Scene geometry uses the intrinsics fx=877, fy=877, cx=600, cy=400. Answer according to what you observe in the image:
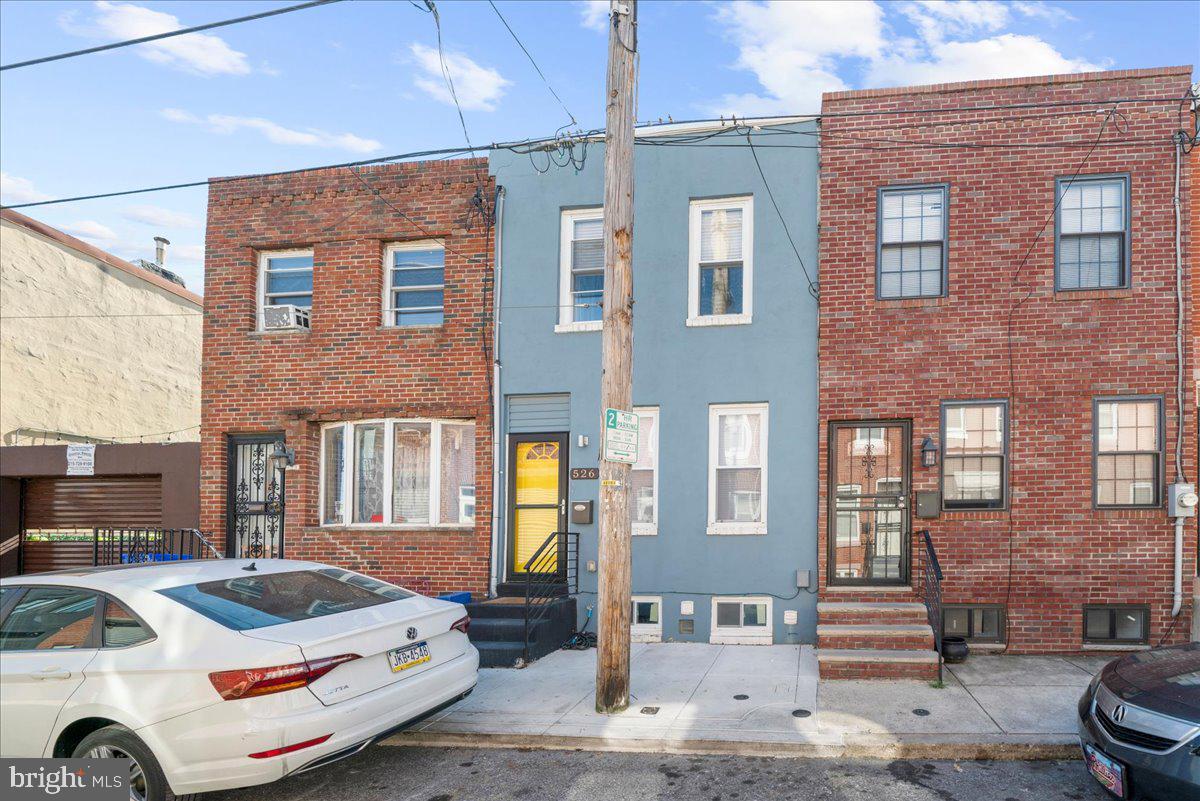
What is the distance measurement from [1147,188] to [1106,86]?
1.20 metres

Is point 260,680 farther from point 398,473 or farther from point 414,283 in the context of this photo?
point 414,283

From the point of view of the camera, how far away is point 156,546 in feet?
38.8

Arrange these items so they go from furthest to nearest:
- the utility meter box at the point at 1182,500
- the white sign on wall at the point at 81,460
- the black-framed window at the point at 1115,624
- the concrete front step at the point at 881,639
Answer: the white sign on wall at the point at 81,460
the black-framed window at the point at 1115,624
the utility meter box at the point at 1182,500
the concrete front step at the point at 881,639

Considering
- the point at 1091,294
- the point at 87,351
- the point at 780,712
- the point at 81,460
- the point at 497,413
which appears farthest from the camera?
the point at 87,351

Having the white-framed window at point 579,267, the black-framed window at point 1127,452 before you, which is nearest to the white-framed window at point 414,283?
the white-framed window at point 579,267

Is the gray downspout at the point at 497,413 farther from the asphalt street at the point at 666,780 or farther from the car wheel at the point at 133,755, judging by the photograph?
the car wheel at the point at 133,755

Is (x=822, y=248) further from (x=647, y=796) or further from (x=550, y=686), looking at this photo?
(x=647, y=796)

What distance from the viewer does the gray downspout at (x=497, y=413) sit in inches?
426

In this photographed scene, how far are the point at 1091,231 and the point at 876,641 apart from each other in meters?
5.13

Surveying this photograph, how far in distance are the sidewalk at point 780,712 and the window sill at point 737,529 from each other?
1.61 metres

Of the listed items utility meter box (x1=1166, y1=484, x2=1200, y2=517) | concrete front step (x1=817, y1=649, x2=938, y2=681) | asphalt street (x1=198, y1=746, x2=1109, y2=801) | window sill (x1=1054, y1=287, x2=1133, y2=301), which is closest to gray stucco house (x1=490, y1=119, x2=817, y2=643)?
concrete front step (x1=817, y1=649, x2=938, y2=681)

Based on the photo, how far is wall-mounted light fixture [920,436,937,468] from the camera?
375 inches

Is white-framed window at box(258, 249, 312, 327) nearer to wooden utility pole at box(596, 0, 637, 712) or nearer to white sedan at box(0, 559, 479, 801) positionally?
wooden utility pole at box(596, 0, 637, 712)

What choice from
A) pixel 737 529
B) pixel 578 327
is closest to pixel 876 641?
pixel 737 529
